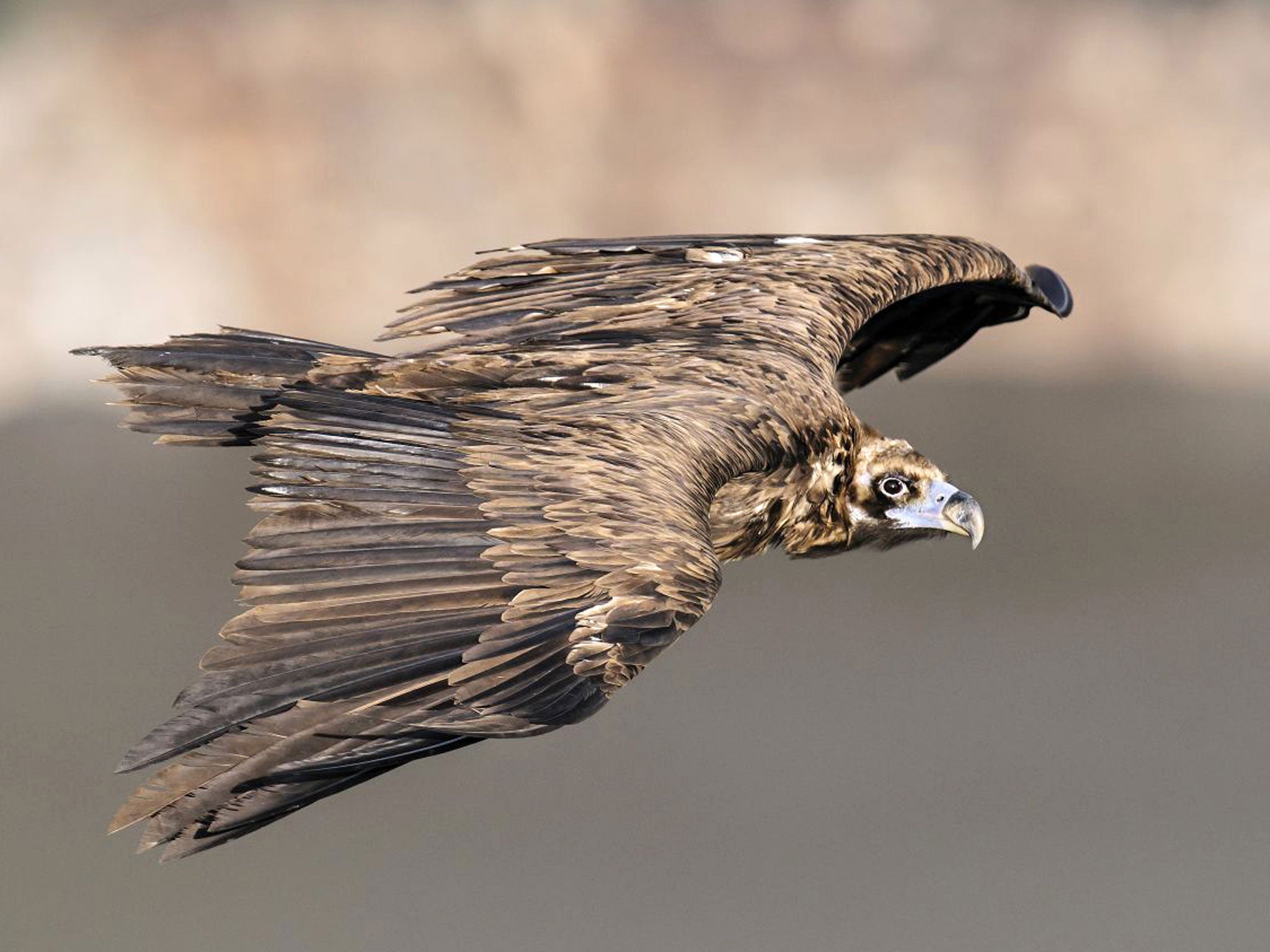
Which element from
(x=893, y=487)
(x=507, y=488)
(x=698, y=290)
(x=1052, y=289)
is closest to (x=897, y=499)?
(x=893, y=487)

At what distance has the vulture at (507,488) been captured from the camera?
426 cm

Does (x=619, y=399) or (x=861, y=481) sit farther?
(x=861, y=481)

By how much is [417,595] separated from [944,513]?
2.40 meters

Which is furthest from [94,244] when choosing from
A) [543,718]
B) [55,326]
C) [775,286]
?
[543,718]

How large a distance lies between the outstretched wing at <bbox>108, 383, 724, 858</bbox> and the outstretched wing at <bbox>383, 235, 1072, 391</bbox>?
39.1 inches

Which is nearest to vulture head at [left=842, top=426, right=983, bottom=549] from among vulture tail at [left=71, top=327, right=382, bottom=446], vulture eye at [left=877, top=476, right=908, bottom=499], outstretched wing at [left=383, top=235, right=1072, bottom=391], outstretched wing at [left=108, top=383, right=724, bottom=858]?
vulture eye at [left=877, top=476, right=908, bottom=499]

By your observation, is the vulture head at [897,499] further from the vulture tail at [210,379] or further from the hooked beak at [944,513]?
the vulture tail at [210,379]

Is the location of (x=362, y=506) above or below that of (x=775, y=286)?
below

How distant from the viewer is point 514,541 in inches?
187

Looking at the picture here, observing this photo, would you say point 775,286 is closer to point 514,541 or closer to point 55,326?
point 514,541

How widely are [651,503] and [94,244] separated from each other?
9.12 meters

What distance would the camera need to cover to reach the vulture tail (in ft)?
18.2

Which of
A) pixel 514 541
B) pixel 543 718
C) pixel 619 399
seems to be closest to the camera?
pixel 543 718

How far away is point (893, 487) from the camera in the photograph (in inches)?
251
